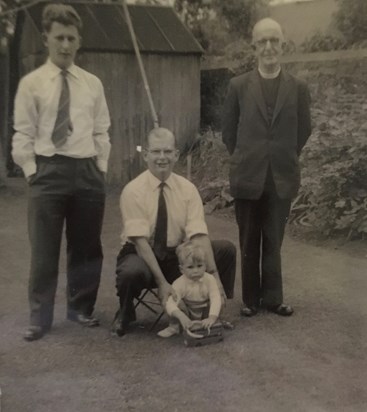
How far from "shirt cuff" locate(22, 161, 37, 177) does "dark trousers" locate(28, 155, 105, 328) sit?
3 centimetres

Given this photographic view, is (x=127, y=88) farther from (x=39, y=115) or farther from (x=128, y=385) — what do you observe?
(x=128, y=385)

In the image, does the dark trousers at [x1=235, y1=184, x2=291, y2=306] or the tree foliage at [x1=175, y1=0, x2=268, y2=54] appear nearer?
the tree foliage at [x1=175, y1=0, x2=268, y2=54]

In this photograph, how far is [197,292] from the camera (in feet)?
10.7

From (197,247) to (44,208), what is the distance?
0.64m

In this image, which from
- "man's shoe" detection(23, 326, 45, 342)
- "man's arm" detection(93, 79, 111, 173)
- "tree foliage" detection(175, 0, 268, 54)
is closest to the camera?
"tree foliage" detection(175, 0, 268, 54)

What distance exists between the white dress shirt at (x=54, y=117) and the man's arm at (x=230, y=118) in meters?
0.65

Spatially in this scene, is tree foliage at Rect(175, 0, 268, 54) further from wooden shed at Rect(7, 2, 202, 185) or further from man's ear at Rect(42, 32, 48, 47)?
man's ear at Rect(42, 32, 48, 47)

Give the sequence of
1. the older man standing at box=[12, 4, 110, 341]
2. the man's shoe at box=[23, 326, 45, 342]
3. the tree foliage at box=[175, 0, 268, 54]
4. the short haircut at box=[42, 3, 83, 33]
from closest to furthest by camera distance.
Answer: the short haircut at box=[42, 3, 83, 33] → the tree foliage at box=[175, 0, 268, 54] → the older man standing at box=[12, 4, 110, 341] → the man's shoe at box=[23, 326, 45, 342]

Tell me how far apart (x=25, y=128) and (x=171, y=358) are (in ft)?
3.41

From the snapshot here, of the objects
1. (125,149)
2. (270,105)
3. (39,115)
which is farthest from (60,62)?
(270,105)

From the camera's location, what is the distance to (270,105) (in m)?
3.49

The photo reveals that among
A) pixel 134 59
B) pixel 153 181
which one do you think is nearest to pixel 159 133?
pixel 153 181

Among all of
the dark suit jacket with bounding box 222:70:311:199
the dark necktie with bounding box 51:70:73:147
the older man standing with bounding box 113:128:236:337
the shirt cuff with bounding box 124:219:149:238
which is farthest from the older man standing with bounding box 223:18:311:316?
the dark necktie with bounding box 51:70:73:147

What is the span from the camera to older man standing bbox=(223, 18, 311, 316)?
3.45 m
